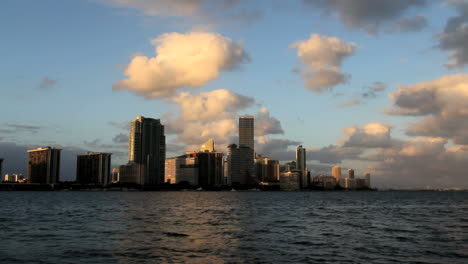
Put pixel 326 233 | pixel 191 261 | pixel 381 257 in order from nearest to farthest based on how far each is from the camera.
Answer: pixel 191 261 → pixel 381 257 → pixel 326 233

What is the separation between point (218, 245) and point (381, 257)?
1736 cm

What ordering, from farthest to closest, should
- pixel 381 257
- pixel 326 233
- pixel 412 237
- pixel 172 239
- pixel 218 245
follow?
pixel 326 233 → pixel 412 237 → pixel 172 239 → pixel 218 245 → pixel 381 257

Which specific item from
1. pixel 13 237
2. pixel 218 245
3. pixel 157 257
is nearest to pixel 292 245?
pixel 218 245

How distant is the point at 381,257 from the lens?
40469 mm

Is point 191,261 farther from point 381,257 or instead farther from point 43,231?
point 43,231

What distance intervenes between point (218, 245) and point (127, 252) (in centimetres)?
1026

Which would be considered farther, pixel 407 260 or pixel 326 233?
pixel 326 233

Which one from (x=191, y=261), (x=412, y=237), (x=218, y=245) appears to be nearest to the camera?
(x=191, y=261)

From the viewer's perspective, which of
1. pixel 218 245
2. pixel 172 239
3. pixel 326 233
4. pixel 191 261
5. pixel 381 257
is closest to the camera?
pixel 191 261

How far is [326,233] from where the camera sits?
60000 millimetres

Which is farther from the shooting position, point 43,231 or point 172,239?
point 43,231

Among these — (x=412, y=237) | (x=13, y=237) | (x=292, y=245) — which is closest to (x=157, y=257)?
(x=292, y=245)

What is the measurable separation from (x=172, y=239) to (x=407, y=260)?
2701 centimetres

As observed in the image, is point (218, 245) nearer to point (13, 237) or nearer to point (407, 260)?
point (407, 260)
